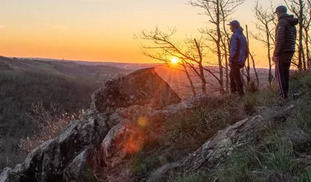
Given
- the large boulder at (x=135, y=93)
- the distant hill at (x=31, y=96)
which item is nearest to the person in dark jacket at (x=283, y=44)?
the large boulder at (x=135, y=93)

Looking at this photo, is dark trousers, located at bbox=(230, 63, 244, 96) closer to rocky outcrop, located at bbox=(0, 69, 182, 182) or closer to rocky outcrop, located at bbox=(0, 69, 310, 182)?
rocky outcrop, located at bbox=(0, 69, 310, 182)

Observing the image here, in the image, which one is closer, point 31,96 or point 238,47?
point 238,47

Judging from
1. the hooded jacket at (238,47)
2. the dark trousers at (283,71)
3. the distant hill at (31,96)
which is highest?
the hooded jacket at (238,47)

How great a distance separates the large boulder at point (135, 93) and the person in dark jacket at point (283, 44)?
11.7ft

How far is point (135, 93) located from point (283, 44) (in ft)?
14.5

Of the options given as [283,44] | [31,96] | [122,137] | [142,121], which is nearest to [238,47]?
[283,44]

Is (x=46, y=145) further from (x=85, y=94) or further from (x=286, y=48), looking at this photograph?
(x=85, y=94)

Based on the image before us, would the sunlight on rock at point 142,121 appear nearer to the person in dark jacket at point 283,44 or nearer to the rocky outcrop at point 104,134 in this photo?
the rocky outcrop at point 104,134

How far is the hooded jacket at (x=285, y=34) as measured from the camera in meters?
7.61

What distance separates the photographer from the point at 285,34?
7.69 metres

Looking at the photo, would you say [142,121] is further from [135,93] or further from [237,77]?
[237,77]

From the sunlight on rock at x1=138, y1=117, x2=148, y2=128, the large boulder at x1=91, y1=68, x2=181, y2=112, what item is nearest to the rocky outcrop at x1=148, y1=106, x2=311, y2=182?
the sunlight on rock at x1=138, y1=117, x2=148, y2=128

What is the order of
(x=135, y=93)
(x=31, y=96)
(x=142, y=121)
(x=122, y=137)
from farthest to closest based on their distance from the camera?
(x=31, y=96) → (x=135, y=93) → (x=142, y=121) → (x=122, y=137)

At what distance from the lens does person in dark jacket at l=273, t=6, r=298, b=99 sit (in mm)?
7613
